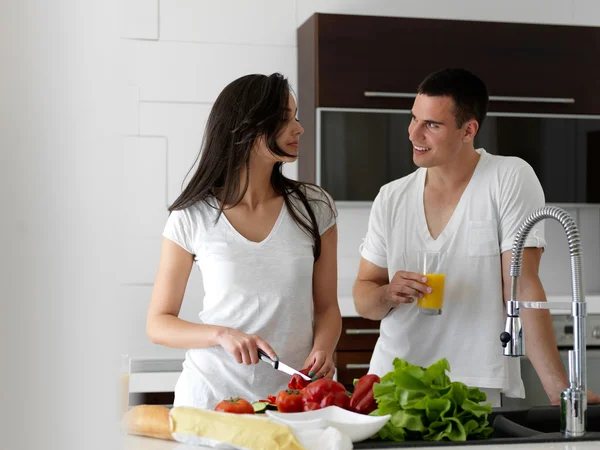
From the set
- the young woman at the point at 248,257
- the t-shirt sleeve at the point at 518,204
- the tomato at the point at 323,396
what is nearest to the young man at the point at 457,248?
the t-shirt sleeve at the point at 518,204

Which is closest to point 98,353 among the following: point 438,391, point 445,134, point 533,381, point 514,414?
point 438,391

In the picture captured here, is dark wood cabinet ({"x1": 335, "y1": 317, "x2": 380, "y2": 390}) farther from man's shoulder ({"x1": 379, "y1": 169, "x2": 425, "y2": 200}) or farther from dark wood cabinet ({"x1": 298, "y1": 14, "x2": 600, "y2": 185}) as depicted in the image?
man's shoulder ({"x1": 379, "y1": 169, "x2": 425, "y2": 200})

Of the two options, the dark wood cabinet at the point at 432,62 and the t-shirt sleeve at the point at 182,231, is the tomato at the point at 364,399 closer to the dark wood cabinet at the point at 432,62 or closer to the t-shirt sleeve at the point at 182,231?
the t-shirt sleeve at the point at 182,231

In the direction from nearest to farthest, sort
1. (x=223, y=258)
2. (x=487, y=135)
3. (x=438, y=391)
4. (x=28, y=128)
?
(x=28, y=128)
(x=438, y=391)
(x=223, y=258)
(x=487, y=135)

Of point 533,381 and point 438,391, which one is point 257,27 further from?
point 438,391

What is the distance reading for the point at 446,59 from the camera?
344 centimetres

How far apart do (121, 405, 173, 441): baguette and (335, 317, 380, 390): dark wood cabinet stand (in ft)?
6.11

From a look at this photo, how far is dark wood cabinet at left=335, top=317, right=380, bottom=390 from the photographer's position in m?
3.07

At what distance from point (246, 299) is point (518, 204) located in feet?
2.36

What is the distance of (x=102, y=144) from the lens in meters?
0.12

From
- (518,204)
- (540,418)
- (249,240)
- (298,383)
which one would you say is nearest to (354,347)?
(518,204)

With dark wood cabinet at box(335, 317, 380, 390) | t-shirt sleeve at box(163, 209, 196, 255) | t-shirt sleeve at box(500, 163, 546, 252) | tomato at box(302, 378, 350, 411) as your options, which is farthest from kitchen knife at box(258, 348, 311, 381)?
dark wood cabinet at box(335, 317, 380, 390)

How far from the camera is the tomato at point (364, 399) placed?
132cm

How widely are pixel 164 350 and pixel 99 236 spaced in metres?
3.36
